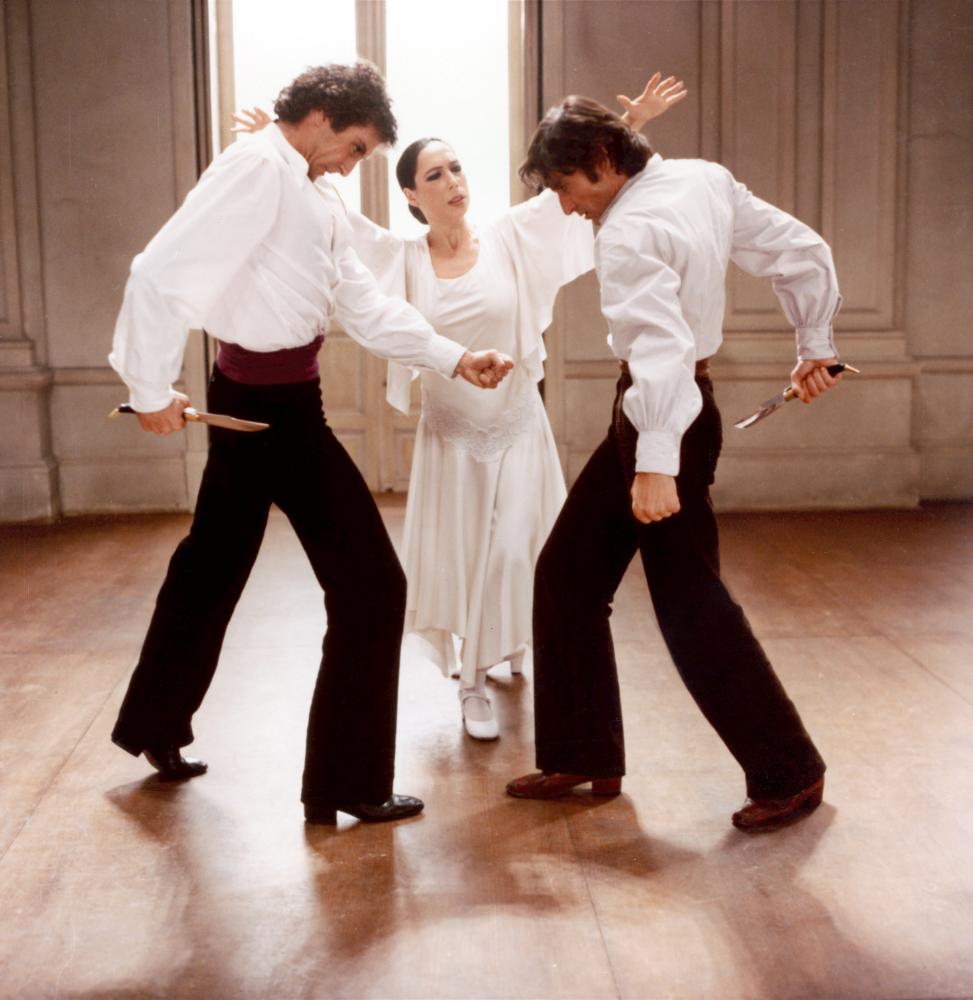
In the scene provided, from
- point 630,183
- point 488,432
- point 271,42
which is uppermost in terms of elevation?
point 271,42

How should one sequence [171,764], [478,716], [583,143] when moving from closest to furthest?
[583,143] < [171,764] < [478,716]

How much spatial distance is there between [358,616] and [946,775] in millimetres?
1347

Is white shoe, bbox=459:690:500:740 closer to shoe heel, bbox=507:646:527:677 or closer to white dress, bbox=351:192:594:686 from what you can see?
white dress, bbox=351:192:594:686

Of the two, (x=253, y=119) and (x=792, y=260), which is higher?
(x=253, y=119)

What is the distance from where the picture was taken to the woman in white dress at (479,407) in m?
3.47

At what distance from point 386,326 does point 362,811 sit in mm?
1010

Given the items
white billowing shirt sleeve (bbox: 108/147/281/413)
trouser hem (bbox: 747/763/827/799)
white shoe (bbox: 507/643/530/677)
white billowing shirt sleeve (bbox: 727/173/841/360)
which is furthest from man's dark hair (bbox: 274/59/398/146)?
white shoe (bbox: 507/643/530/677)

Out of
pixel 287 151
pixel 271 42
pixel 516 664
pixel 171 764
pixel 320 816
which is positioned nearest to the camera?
pixel 287 151

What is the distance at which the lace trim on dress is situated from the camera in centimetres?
352

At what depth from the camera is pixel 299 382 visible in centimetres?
274

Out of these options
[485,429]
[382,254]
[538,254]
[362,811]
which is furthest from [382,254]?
[362,811]

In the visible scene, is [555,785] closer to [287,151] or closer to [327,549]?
[327,549]

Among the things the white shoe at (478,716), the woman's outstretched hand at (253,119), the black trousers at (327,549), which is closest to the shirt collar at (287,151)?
the black trousers at (327,549)

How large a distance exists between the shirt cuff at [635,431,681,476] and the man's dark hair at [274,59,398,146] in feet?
2.84
